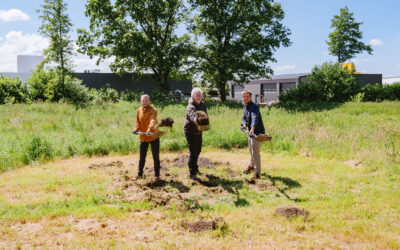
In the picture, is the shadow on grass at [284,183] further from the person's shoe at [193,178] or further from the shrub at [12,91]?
the shrub at [12,91]

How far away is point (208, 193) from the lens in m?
6.32

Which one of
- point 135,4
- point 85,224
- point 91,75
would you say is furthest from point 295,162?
point 91,75

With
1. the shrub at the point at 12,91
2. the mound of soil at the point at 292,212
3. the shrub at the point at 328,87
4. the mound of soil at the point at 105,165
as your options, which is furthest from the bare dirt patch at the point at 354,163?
the shrub at the point at 12,91

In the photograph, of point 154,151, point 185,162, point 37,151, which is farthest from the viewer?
point 37,151

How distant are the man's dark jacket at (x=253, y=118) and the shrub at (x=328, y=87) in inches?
804

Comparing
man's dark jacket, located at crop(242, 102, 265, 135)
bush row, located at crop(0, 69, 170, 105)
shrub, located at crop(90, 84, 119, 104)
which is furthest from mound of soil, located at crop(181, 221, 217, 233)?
shrub, located at crop(90, 84, 119, 104)

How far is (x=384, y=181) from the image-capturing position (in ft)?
23.4

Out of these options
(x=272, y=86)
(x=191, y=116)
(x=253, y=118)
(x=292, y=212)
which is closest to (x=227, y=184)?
(x=253, y=118)

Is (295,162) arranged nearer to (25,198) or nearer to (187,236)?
(187,236)

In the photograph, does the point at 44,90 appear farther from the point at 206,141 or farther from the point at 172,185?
the point at 172,185

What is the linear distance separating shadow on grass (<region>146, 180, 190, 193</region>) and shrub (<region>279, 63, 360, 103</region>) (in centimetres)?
2171

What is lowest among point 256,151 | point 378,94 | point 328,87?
point 256,151

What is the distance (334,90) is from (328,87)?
1.87ft

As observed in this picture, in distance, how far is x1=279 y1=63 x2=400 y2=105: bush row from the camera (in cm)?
2609
